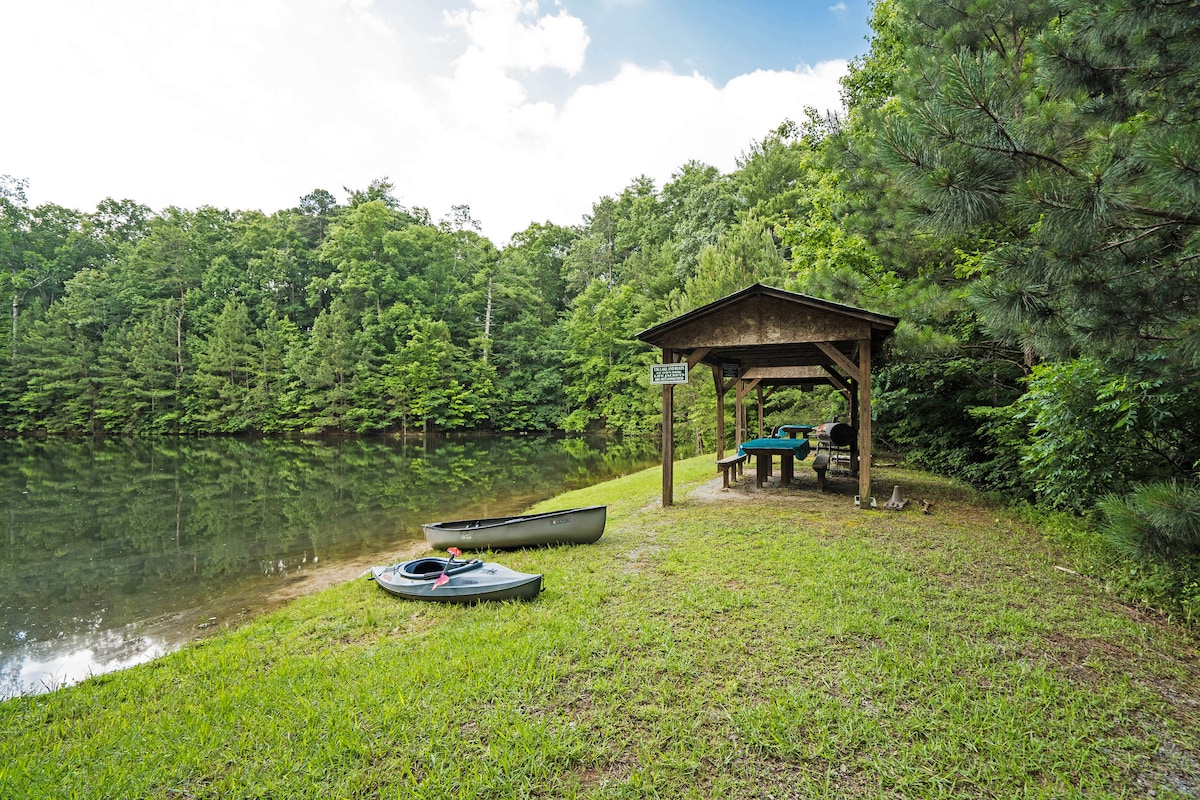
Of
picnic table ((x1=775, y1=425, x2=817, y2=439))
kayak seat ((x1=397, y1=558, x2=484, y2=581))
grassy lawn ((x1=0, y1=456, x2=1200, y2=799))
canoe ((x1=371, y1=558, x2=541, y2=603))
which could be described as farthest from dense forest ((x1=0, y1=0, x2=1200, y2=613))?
kayak seat ((x1=397, y1=558, x2=484, y2=581))

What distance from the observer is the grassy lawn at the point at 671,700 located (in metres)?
2.21

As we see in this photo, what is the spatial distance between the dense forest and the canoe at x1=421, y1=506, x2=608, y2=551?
4369mm

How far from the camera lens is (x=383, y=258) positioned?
3825cm

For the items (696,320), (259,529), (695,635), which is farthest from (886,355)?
(259,529)

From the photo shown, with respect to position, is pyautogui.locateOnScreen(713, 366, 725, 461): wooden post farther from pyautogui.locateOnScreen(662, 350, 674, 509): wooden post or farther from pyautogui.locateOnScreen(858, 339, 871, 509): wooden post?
pyautogui.locateOnScreen(858, 339, 871, 509): wooden post

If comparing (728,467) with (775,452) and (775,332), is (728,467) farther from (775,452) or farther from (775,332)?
(775,332)

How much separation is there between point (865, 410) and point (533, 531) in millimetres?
5094

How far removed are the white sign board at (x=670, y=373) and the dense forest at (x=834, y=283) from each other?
2723 mm

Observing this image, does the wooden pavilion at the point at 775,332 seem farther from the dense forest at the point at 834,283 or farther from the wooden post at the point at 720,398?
the wooden post at the point at 720,398

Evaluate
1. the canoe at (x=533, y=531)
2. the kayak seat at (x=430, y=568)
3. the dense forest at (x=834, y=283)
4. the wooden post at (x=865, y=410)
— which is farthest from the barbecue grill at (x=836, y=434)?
the kayak seat at (x=430, y=568)

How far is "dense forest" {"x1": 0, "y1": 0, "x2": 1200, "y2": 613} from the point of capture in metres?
2.71

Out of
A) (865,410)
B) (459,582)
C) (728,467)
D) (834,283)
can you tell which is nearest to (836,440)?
(728,467)

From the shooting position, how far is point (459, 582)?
4.54 metres

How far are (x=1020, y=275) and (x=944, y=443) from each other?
8.55m
